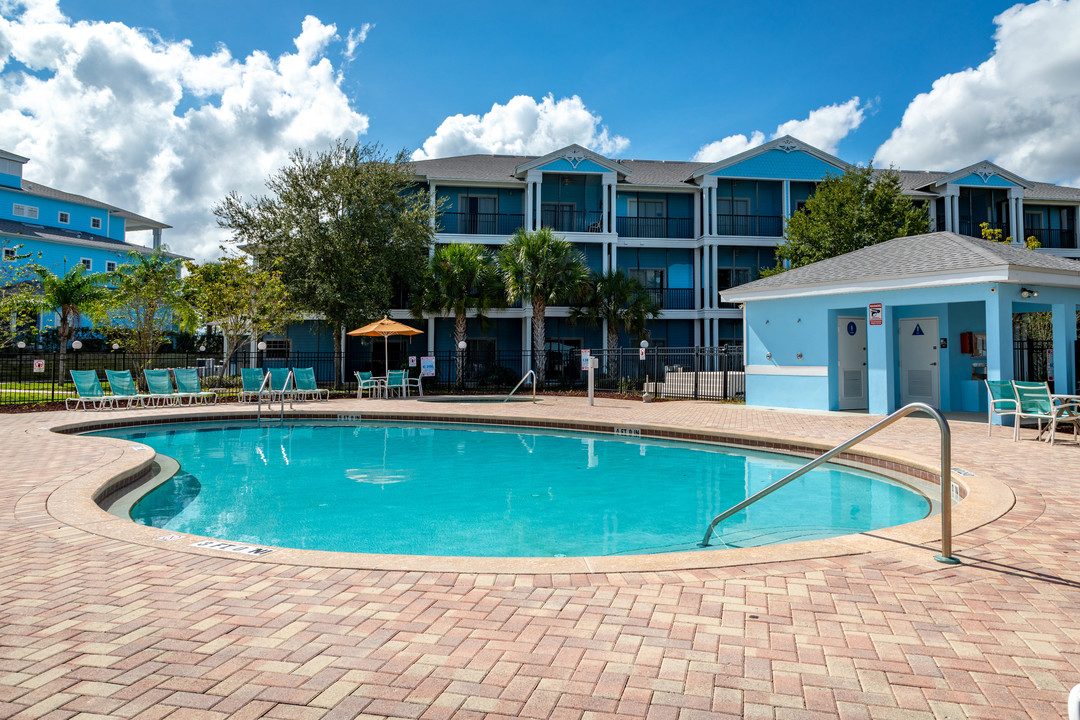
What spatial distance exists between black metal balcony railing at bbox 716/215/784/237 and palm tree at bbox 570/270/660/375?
7040 mm

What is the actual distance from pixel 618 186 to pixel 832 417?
59.2 ft

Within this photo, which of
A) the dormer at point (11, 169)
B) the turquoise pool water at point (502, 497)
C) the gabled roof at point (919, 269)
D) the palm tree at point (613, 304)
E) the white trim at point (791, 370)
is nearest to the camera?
the turquoise pool water at point (502, 497)

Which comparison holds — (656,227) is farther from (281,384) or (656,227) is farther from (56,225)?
(56,225)

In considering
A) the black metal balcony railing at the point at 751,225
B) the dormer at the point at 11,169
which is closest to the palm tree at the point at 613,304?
the black metal balcony railing at the point at 751,225

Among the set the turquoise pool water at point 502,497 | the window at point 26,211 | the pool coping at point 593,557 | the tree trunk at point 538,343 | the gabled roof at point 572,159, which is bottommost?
the turquoise pool water at point 502,497

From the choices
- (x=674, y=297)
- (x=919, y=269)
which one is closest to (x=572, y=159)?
(x=674, y=297)

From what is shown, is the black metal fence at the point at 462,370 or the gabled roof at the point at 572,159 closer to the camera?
the black metal fence at the point at 462,370

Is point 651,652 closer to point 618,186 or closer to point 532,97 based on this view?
point 532,97

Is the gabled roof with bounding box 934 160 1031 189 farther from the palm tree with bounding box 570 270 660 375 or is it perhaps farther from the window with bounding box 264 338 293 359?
the window with bounding box 264 338 293 359

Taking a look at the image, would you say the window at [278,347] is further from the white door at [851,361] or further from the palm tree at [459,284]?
the white door at [851,361]

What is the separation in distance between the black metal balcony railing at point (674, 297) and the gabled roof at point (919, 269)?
12.4 m

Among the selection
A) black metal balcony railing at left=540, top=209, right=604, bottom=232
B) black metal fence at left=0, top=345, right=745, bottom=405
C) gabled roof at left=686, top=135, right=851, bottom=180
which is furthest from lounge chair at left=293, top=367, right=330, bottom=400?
gabled roof at left=686, top=135, right=851, bottom=180

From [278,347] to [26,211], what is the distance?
685 inches

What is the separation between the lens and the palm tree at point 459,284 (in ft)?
73.7
